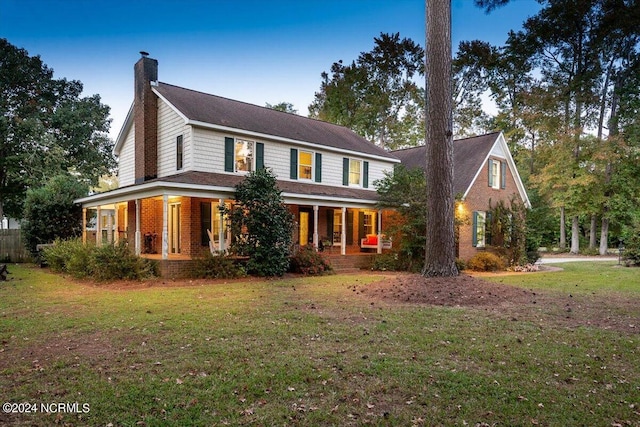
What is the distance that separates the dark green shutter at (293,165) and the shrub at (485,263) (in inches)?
332

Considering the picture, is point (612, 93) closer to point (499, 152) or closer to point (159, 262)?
point (499, 152)

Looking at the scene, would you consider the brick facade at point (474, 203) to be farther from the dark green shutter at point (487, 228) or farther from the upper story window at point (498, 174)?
the dark green shutter at point (487, 228)

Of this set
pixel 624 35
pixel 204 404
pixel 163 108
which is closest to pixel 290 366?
pixel 204 404

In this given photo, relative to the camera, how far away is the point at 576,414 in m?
3.57

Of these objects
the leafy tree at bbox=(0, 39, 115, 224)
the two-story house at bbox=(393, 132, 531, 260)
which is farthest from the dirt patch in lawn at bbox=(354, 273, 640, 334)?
→ the leafy tree at bbox=(0, 39, 115, 224)

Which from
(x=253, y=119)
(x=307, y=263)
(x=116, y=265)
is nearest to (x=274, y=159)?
(x=253, y=119)

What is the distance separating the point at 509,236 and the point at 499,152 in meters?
4.81

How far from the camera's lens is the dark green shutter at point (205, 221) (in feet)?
50.1

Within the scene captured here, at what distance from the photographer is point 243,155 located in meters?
16.7

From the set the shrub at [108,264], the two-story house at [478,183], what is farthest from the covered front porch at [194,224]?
the two-story house at [478,183]

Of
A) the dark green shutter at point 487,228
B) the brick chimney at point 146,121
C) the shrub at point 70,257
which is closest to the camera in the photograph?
the shrub at point 70,257

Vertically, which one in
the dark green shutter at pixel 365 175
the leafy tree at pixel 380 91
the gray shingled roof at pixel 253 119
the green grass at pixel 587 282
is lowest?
the green grass at pixel 587 282

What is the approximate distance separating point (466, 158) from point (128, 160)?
16.3 metres

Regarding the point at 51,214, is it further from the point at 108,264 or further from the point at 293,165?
the point at 293,165
